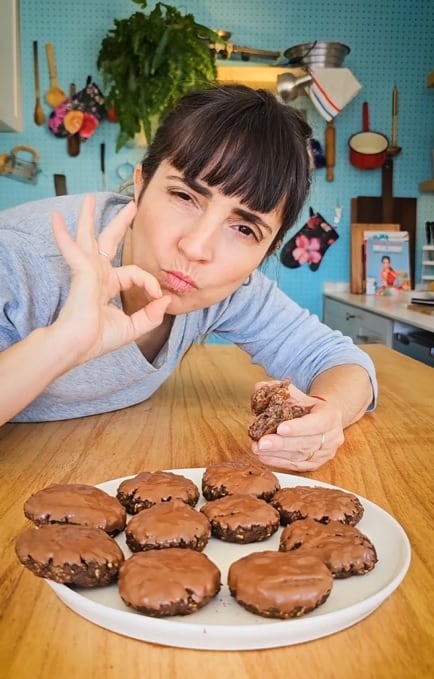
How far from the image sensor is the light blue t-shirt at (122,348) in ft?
3.43

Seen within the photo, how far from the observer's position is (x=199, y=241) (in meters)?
0.94

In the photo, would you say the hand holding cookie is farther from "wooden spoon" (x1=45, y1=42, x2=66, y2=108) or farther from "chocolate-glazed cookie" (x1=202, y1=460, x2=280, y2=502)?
"wooden spoon" (x1=45, y1=42, x2=66, y2=108)

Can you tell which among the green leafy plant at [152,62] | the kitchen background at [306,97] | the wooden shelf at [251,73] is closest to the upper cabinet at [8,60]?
the green leafy plant at [152,62]

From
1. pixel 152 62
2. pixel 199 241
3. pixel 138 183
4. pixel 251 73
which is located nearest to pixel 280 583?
pixel 199 241

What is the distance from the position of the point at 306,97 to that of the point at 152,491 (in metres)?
3.19

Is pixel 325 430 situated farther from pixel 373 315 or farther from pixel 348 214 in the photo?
pixel 348 214

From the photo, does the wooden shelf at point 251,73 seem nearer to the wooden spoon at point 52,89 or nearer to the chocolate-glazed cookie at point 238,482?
the wooden spoon at point 52,89

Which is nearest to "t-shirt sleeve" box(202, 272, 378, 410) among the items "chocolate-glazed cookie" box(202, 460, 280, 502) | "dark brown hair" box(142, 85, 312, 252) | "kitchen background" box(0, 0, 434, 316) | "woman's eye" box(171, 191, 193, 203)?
A: "dark brown hair" box(142, 85, 312, 252)

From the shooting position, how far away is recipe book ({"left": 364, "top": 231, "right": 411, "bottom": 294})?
3.53 metres

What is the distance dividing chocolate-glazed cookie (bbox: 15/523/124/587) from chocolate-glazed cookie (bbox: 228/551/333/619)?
107 millimetres

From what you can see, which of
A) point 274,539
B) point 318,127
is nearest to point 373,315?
point 318,127

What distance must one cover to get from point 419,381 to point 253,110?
750 millimetres

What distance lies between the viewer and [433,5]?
11.5 feet

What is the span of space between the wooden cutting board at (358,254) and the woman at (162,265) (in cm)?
234
